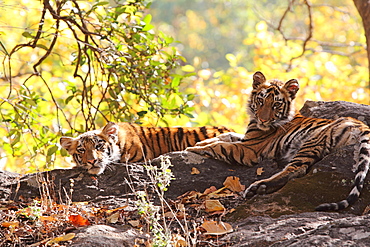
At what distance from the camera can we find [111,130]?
4.84 meters

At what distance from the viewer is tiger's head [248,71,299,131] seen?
4648 mm

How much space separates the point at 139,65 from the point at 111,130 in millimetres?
922

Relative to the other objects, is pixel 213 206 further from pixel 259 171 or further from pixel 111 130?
pixel 111 130

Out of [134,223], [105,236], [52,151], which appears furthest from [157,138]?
[105,236]

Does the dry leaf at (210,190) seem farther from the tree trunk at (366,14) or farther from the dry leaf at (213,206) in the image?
the tree trunk at (366,14)

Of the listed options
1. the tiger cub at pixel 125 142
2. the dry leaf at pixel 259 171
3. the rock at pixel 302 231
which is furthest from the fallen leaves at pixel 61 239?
the dry leaf at pixel 259 171

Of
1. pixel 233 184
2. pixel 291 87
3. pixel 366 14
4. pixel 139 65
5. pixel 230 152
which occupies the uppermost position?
pixel 366 14

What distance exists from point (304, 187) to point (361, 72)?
30.1ft

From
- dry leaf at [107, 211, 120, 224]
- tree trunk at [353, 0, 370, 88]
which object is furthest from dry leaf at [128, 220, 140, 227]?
tree trunk at [353, 0, 370, 88]

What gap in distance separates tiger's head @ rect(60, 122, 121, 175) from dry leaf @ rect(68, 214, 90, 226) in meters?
1.08

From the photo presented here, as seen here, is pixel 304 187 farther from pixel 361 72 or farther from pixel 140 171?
pixel 361 72

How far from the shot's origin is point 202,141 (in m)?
4.94

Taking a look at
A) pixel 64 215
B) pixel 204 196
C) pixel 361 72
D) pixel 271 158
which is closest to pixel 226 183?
pixel 204 196

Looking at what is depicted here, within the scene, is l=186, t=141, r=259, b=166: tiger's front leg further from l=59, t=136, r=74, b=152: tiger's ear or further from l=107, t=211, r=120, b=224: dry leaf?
l=107, t=211, r=120, b=224: dry leaf
